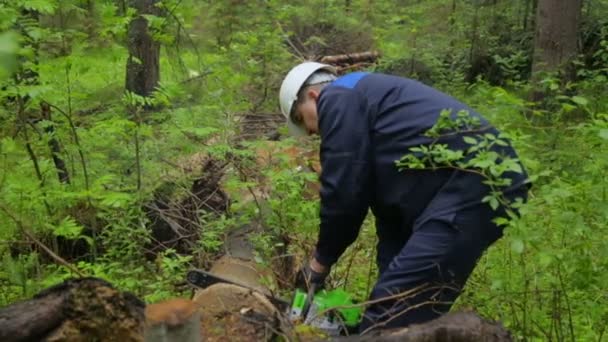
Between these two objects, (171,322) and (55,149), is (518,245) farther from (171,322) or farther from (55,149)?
(55,149)

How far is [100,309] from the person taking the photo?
9.36 ft

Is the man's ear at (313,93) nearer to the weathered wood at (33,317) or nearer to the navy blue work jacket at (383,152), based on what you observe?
the navy blue work jacket at (383,152)

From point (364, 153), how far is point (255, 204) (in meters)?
2.26

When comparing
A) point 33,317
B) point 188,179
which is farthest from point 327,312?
point 188,179

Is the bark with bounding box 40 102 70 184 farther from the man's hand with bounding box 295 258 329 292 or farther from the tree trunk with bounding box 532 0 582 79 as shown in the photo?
the tree trunk with bounding box 532 0 582 79

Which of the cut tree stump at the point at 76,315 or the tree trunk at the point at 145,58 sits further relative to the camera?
the tree trunk at the point at 145,58

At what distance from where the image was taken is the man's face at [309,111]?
357 centimetres

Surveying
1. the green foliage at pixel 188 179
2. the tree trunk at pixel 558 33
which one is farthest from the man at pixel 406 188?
the tree trunk at pixel 558 33

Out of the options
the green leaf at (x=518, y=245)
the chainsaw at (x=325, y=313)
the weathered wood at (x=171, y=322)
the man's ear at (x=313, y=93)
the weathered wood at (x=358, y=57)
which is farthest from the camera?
the weathered wood at (x=358, y=57)

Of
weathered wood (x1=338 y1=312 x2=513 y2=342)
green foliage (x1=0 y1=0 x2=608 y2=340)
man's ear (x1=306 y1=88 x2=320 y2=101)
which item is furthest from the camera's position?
man's ear (x1=306 y1=88 x2=320 y2=101)

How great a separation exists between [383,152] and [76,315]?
167 cm

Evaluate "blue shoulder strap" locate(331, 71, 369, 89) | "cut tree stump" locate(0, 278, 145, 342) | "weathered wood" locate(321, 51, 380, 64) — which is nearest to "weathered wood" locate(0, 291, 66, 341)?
"cut tree stump" locate(0, 278, 145, 342)

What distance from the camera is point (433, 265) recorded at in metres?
3.16

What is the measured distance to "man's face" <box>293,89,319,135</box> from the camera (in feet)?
11.7
